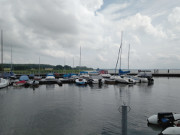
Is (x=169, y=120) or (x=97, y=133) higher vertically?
(x=169, y=120)

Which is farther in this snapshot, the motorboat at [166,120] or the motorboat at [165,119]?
the motorboat at [165,119]

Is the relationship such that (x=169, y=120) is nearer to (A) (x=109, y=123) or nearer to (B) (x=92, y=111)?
(A) (x=109, y=123)

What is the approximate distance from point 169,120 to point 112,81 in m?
32.7

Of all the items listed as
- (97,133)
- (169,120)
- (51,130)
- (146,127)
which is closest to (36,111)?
(51,130)

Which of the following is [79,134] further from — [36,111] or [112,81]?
[112,81]

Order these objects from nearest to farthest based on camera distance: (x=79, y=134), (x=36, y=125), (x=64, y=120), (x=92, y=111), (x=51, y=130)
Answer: (x=79, y=134) → (x=51, y=130) → (x=36, y=125) → (x=64, y=120) → (x=92, y=111)

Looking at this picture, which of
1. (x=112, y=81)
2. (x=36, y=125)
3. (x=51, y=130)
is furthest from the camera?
(x=112, y=81)

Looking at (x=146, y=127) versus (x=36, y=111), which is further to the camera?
(x=36, y=111)

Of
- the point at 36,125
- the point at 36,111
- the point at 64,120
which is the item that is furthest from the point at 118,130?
the point at 36,111

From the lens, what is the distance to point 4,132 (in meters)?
10.1

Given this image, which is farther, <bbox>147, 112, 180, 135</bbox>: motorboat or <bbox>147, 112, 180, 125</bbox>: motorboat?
<bbox>147, 112, 180, 125</bbox>: motorboat

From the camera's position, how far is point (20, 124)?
37.9ft

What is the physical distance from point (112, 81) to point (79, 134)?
3450 cm

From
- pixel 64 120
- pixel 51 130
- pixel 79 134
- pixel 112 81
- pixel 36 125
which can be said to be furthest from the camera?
pixel 112 81
